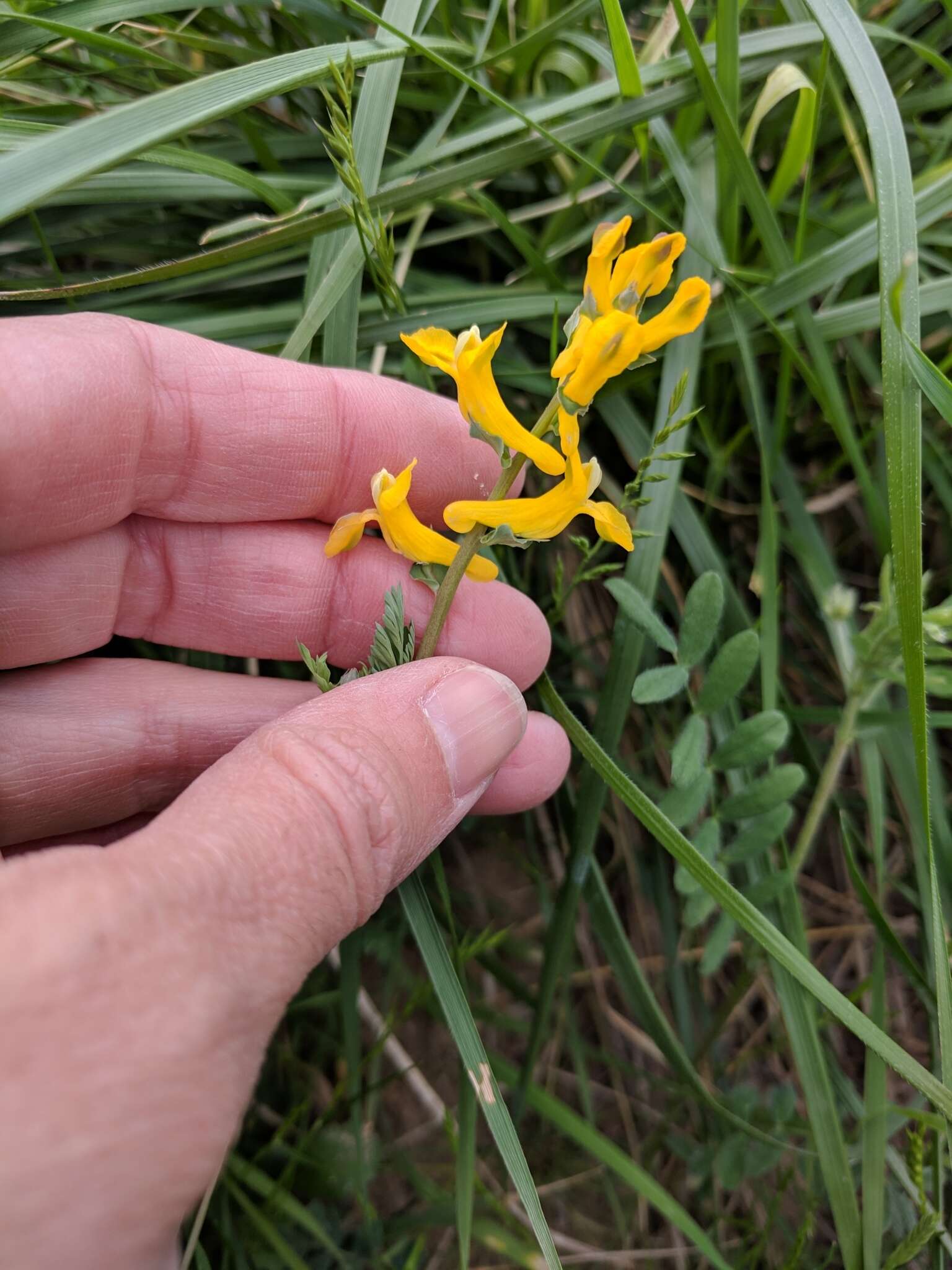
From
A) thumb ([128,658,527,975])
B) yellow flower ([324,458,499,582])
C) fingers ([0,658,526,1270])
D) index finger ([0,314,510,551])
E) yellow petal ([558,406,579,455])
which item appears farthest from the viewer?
index finger ([0,314,510,551])

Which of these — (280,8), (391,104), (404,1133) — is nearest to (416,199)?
(391,104)

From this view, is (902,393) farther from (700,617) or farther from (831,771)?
(831,771)

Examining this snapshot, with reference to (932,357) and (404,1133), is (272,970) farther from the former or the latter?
(932,357)

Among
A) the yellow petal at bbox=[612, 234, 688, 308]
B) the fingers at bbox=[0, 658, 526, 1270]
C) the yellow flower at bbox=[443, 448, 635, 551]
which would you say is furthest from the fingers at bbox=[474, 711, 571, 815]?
the yellow petal at bbox=[612, 234, 688, 308]

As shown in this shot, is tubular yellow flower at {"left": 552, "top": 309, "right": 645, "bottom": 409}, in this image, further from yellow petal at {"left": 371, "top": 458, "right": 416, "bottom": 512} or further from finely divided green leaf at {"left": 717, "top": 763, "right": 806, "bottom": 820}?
finely divided green leaf at {"left": 717, "top": 763, "right": 806, "bottom": 820}

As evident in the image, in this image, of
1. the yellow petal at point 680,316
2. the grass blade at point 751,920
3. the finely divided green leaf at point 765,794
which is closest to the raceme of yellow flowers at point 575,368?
the yellow petal at point 680,316

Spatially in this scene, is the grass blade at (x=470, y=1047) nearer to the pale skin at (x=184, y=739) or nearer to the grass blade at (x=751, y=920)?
the pale skin at (x=184, y=739)
